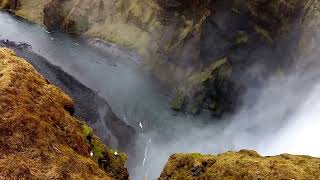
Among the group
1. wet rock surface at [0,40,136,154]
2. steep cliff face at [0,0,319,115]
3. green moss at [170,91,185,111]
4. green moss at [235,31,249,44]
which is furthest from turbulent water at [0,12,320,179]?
green moss at [235,31,249,44]

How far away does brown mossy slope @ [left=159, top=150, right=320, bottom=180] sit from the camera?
20859mm

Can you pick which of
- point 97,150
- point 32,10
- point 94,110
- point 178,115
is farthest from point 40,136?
point 32,10

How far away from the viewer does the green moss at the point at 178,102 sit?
70.2m

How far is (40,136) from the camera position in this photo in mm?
25219

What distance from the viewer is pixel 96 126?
188ft

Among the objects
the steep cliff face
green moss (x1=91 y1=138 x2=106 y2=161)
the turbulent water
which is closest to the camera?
green moss (x1=91 y1=138 x2=106 y2=161)

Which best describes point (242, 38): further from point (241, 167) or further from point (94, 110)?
point (241, 167)

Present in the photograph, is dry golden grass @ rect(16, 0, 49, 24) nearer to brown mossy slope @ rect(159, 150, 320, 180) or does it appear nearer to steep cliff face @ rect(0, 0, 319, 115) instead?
steep cliff face @ rect(0, 0, 319, 115)

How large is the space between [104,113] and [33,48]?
32.3m

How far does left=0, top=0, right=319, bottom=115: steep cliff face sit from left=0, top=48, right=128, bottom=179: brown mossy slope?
40817 millimetres

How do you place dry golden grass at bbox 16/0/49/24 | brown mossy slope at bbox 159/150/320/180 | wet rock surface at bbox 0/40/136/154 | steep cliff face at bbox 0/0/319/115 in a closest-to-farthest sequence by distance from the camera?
brown mossy slope at bbox 159/150/320/180 → wet rock surface at bbox 0/40/136/154 → steep cliff face at bbox 0/0/319/115 → dry golden grass at bbox 16/0/49/24

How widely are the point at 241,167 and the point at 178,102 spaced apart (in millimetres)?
49502

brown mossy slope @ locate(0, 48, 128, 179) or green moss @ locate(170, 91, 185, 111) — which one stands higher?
green moss @ locate(170, 91, 185, 111)

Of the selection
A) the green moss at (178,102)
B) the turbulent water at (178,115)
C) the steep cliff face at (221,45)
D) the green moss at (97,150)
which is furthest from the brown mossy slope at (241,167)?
the steep cliff face at (221,45)
